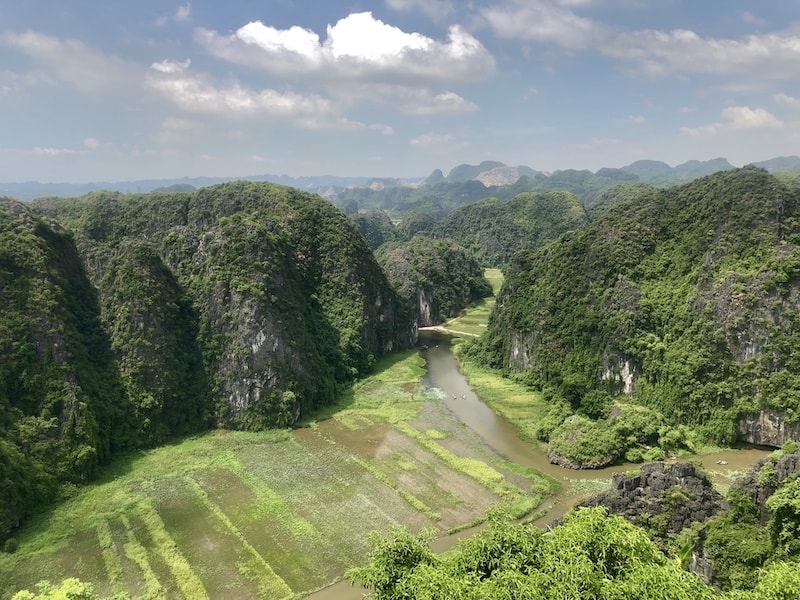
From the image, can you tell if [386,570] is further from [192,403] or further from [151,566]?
[192,403]

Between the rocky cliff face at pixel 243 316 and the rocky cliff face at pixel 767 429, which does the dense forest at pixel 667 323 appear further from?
the rocky cliff face at pixel 243 316

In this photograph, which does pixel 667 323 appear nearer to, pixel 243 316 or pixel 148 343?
pixel 243 316

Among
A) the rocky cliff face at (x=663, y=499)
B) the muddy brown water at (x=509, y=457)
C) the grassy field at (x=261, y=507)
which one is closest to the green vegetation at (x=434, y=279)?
the muddy brown water at (x=509, y=457)

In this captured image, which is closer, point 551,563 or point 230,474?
point 551,563

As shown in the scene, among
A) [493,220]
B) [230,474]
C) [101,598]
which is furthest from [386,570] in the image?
[493,220]

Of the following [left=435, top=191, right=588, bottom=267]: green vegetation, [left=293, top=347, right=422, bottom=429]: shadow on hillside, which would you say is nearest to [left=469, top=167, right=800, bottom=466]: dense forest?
[left=293, top=347, right=422, bottom=429]: shadow on hillside

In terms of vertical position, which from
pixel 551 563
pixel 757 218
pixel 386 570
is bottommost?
pixel 386 570

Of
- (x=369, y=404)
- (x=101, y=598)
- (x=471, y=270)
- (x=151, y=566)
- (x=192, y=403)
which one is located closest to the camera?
(x=101, y=598)

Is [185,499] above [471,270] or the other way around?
the other way around
